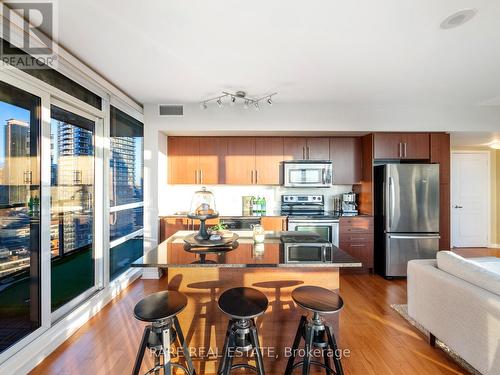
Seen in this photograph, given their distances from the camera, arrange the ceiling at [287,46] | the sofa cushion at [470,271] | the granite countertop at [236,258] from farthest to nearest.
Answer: the ceiling at [287,46]
the sofa cushion at [470,271]
the granite countertop at [236,258]

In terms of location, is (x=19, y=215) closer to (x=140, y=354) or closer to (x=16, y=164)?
(x=16, y=164)

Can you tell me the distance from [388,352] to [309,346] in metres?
1.09

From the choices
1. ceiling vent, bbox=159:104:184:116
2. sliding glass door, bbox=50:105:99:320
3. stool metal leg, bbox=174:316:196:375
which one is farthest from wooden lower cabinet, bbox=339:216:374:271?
sliding glass door, bbox=50:105:99:320

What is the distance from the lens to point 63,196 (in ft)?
8.06

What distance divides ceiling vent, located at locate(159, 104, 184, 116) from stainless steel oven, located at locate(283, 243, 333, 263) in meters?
2.81

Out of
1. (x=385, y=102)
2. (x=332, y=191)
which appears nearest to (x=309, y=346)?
(x=332, y=191)

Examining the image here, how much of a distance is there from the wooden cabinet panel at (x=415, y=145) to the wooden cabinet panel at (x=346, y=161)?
0.68 metres

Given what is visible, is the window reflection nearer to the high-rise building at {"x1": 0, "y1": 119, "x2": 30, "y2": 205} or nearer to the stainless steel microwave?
the high-rise building at {"x1": 0, "y1": 119, "x2": 30, "y2": 205}

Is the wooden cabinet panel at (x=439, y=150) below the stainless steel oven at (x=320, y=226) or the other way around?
the other way around

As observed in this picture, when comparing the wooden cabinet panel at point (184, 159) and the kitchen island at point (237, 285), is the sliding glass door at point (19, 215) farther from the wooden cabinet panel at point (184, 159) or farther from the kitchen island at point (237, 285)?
the wooden cabinet panel at point (184, 159)

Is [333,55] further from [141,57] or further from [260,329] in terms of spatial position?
[260,329]

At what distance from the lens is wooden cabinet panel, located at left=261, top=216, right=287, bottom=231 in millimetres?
3906

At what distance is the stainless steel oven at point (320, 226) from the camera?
382 cm

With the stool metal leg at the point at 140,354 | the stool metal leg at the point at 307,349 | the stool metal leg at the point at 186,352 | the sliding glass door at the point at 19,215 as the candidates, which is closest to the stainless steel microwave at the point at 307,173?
the stool metal leg at the point at 307,349
